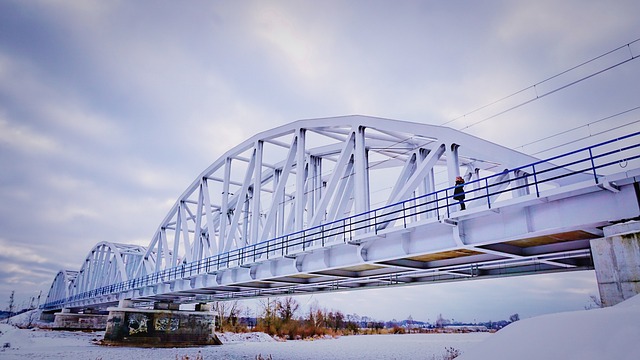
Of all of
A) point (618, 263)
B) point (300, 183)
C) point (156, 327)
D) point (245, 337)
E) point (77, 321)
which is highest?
point (300, 183)

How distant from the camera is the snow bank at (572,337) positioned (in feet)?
21.8

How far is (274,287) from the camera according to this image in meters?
29.9

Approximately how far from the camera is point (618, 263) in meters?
9.98

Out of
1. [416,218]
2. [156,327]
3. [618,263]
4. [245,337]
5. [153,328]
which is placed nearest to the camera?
[618,263]

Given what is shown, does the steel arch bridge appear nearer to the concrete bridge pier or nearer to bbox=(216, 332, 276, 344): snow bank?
the concrete bridge pier

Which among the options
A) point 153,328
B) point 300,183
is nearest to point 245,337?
point 153,328

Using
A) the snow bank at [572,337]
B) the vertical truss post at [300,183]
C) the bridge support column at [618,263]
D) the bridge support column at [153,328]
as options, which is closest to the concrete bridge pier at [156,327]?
the bridge support column at [153,328]

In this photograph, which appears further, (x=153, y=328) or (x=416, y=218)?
(x=153, y=328)

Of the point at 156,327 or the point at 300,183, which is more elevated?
the point at 300,183

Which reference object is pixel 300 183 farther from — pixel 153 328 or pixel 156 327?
pixel 153 328

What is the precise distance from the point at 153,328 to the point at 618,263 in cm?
4157

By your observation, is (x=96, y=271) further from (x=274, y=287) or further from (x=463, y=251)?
(x=463, y=251)

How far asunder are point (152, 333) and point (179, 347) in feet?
10.00

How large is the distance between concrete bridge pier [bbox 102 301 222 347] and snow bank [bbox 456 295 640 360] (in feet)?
130
